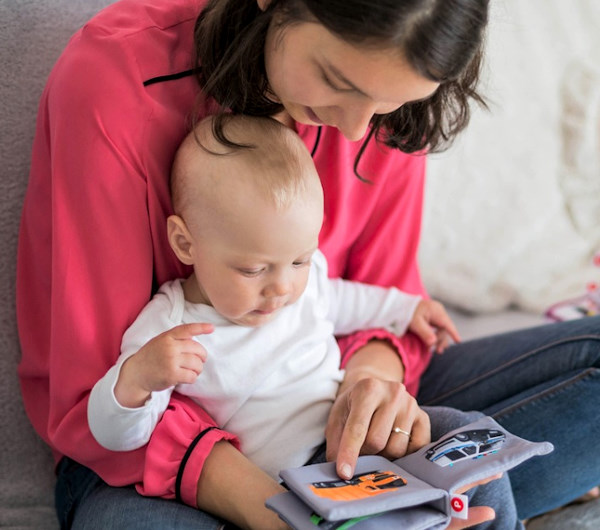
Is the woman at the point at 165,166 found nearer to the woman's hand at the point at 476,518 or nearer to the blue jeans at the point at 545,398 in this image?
the woman's hand at the point at 476,518

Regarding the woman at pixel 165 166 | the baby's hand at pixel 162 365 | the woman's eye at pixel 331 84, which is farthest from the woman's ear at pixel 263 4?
the baby's hand at pixel 162 365

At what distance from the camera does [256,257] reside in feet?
→ 3.01

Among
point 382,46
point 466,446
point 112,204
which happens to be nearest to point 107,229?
point 112,204

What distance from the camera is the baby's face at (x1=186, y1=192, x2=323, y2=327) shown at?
905 mm

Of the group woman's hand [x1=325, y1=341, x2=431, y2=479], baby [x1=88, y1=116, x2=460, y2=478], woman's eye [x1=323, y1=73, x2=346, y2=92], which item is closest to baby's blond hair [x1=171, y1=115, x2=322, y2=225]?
baby [x1=88, y1=116, x2=460, y2=478]

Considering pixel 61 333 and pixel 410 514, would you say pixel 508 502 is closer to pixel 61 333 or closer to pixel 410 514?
pixel 410 514

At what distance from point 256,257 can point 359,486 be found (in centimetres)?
29

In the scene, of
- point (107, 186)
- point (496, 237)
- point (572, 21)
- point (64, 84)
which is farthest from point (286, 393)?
point (572, 21)

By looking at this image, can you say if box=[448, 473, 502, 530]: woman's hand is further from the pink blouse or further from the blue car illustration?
the pink blouse

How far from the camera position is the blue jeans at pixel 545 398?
1.15 metres

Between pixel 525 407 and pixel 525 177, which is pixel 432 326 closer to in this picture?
pixel 525 407

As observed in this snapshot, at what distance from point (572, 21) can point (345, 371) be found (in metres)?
1.10

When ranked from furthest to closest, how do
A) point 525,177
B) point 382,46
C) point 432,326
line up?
point 525,177
point 432,326
point 382,46

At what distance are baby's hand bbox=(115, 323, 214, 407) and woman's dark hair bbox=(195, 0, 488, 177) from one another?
0.80ft
